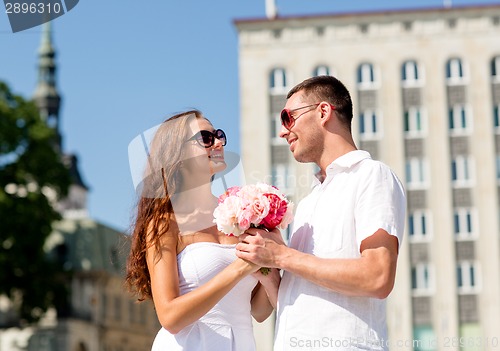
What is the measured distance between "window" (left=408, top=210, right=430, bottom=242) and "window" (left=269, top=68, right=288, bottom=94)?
1036 cm

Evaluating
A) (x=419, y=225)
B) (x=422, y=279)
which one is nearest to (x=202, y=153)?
(x=422, y=279)

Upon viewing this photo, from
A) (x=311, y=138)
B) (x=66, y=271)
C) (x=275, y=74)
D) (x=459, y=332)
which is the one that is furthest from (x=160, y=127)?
(x=275, y=74)

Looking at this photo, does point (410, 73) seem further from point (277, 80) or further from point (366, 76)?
point (277, 80)

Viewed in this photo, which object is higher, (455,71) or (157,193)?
(455,71)

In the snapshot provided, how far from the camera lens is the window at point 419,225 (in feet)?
171

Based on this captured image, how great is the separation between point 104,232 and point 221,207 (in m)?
58.9

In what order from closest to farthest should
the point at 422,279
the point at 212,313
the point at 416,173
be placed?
the point at 212,313 < the point at 422,279 < the point at 416,173

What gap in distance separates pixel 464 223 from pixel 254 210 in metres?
48.4

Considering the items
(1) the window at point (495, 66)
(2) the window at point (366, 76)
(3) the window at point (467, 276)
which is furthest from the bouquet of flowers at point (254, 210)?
(1) the window at point (495, 66)

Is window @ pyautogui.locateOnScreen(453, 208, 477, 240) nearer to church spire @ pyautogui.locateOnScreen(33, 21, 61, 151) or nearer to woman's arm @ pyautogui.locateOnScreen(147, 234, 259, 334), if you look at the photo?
woman's arm @ pyautogui.locateOnScreen(147, 234, 259, 334)

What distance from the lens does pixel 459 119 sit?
2138 inches

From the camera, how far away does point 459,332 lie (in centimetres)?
5016

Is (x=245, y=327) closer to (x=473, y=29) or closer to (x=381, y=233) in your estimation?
(x=381, y=233)

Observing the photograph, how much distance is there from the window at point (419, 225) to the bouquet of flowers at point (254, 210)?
47328mm
